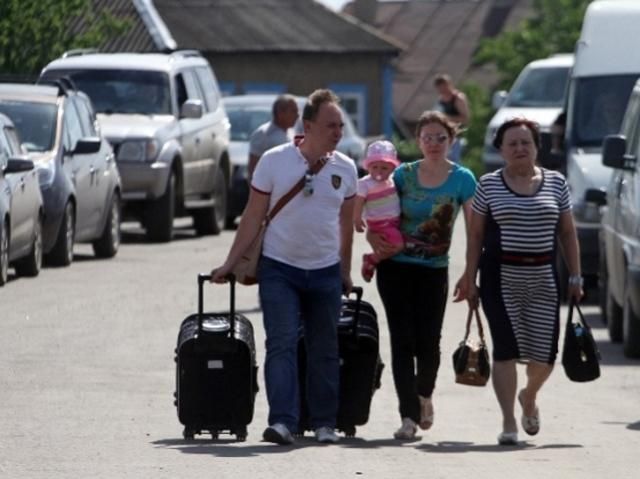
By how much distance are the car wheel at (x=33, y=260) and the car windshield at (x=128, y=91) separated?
5887 mm

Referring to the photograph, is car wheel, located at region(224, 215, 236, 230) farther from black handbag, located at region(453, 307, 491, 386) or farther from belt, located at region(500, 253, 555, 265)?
belt, located at region(500, 253, 555, 265)

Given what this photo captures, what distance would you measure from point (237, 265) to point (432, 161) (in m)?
1.28

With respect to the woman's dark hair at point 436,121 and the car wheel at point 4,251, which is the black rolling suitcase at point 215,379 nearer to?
the woman's dark hair at point 436,121

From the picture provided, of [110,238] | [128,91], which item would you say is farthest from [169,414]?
[128,91]

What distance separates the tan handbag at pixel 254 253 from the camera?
11211 millimetres

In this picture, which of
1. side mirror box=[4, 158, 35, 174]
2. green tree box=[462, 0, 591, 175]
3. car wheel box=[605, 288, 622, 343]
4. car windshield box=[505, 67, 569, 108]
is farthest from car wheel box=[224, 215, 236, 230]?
green tree box=[462, 0, 591, 175]

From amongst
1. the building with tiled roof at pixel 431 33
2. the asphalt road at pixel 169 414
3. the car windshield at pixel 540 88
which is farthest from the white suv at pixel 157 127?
the building with tiled roof at pixel 431 33

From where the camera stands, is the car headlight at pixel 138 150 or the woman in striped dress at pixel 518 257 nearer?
the woman in striped dress at pixel 518 257

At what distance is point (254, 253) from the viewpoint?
11.3 m

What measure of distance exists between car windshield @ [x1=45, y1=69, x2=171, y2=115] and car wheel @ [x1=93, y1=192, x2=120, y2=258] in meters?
2.64

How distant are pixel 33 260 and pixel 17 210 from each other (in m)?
1.11

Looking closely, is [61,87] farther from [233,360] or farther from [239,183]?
[233,360]

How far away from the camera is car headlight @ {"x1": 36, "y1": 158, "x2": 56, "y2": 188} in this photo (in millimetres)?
21938

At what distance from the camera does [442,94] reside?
2966 centimetres
